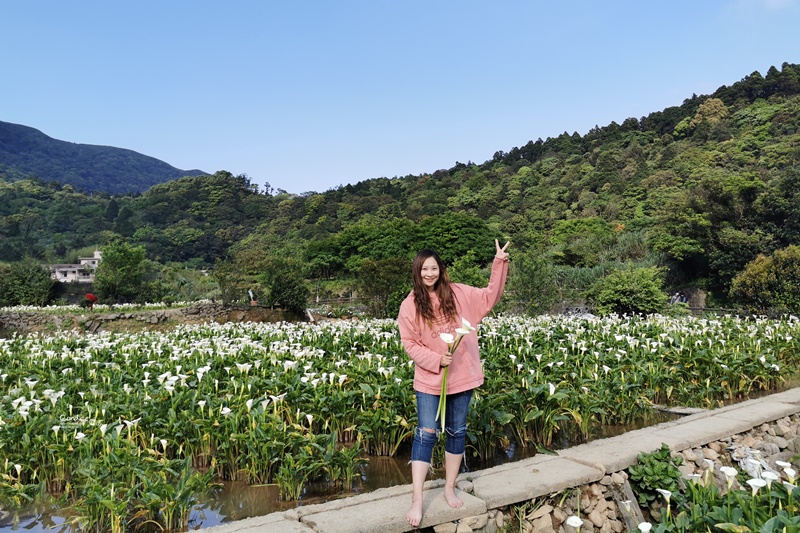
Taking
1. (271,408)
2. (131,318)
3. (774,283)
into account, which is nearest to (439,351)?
(271,408)

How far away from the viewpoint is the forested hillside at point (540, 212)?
2344 centimetres

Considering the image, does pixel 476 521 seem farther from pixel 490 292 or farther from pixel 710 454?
pixel 710 454

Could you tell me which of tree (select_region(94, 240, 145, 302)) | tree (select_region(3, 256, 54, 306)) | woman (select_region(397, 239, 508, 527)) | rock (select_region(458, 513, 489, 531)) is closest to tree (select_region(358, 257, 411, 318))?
tree (select_region(94, 240, 145, 302))

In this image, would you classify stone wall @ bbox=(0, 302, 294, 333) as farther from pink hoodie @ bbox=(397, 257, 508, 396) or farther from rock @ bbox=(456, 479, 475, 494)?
Answer: pink hoodie @ bbox=(397, 257, 508, 396)

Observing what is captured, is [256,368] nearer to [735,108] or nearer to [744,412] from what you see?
[744,412]

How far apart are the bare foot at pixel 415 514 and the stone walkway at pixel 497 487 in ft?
0.11

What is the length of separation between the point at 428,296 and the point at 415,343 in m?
0.29

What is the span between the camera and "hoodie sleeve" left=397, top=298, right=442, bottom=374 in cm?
294

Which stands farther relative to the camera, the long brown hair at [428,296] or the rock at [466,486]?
the rock at [466,486]

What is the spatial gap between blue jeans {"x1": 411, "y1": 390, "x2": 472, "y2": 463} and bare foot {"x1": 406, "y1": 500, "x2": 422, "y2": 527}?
0.23m

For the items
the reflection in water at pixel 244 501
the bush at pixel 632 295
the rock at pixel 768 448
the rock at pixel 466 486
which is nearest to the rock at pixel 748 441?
the rock at pixel 768 448

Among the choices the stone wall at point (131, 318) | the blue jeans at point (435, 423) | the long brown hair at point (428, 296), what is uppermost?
the long brown hair at point (428, 296)

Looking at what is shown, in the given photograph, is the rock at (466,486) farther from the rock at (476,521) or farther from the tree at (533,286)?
the tree at (533,286)

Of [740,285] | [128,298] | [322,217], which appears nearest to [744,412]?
[740,285]
